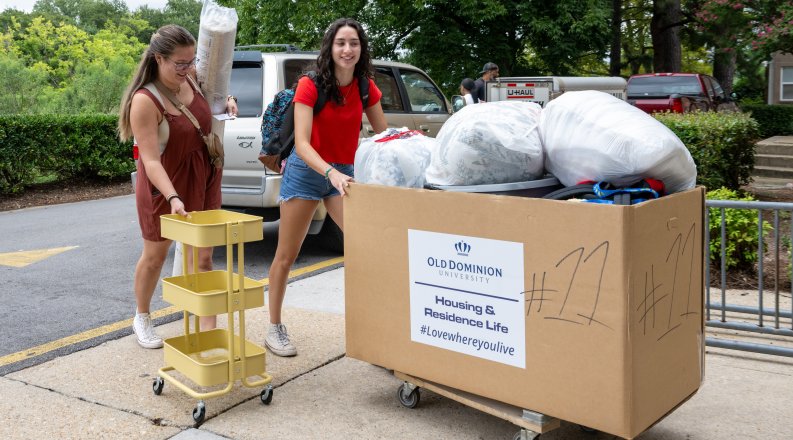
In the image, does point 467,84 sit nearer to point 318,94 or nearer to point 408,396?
point 318,94

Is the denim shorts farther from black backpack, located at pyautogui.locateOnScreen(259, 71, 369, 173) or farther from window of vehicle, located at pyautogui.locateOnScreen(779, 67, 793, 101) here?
window of vehicle, located at pyautogui.locateOnScreen(779, 67, 793, 101)

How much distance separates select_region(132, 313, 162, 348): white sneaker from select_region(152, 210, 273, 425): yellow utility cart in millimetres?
686

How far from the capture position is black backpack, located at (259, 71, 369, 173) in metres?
4.34

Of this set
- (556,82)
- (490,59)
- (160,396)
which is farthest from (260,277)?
(490,59)

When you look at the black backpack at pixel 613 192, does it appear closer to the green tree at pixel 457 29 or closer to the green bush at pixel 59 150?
the green bush at pixel 59 150

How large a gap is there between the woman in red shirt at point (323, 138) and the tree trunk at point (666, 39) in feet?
74.5

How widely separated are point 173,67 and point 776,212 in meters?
3.38

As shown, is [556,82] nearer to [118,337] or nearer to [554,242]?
[118,337]

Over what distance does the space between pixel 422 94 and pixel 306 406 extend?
5.78 metres

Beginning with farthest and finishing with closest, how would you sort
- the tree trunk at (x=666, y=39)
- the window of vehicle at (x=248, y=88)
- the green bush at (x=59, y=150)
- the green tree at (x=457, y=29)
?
the tree trunk at (x=666, y=39), the green tree at (x=457, y=29), the green bush at (x=59, y=150), the window of vehicle at (x=248, y=88)

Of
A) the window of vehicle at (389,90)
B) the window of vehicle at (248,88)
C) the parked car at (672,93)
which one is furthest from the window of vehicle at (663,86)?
the window of vehicle at (248,88)

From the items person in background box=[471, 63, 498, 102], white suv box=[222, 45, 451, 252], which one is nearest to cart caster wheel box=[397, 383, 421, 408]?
white suv box=[222, 45, 451, 252]

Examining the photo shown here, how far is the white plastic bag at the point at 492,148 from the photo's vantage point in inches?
132

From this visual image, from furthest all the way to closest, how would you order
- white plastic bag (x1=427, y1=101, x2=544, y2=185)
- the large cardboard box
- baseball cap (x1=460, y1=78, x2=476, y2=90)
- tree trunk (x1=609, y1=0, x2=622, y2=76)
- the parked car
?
tree trunk (x1=609, y1=0, x2=622, y2=76) < the parked car < baseball cap (x1=460, y1=78, x2=476, y2=90) < white plastic bag (x1=427, y1=101, x2=544, y2=185) < the large cardboard box
